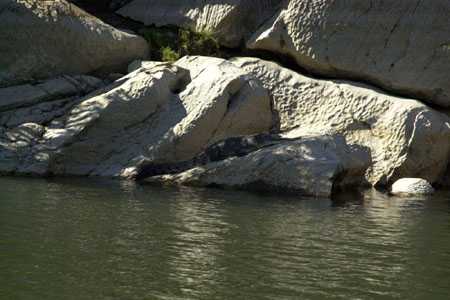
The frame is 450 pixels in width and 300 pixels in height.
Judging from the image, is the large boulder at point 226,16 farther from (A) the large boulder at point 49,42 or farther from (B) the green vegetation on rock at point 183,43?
(A) the large boulder at point 49,42

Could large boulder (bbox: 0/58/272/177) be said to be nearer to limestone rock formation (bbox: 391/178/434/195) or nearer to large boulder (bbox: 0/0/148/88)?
large boulder (bbox: 0/0/148/88)

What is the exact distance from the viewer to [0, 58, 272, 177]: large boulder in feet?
71.2

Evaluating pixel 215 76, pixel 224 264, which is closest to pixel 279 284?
pixel 224 264

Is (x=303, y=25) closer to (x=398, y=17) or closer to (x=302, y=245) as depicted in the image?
(x=398, y=17)

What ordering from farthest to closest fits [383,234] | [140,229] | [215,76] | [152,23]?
[152,23] → [215,76] → [383,234] → [140,229]

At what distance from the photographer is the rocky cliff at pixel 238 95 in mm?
21641

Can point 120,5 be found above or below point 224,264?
above

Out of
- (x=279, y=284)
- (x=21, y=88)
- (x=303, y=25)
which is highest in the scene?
(x=303, y=25)

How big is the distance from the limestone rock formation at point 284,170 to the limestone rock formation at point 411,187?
2.30 meters

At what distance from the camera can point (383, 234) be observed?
583 inches

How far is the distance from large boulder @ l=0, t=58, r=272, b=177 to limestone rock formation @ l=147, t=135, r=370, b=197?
3.98ft

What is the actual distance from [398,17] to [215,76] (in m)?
6.98

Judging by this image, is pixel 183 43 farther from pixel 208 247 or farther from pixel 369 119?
pixel 208 247

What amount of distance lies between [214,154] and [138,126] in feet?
7.74
